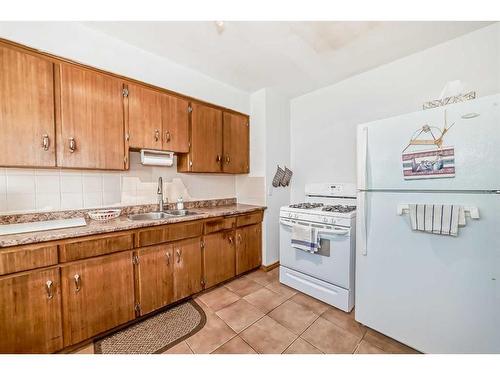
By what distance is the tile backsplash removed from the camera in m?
1.59

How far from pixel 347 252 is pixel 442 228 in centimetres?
75

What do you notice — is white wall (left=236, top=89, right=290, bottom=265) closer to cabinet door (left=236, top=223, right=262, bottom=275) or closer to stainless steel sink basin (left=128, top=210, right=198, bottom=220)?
cabinet door (left=236, top=223, right=262, bottom=275)

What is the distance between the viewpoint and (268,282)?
242 cm

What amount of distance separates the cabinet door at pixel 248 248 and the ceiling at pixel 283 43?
6.41 ft

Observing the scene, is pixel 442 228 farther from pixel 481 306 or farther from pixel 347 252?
pixel 347 252

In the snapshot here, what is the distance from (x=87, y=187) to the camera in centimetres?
190

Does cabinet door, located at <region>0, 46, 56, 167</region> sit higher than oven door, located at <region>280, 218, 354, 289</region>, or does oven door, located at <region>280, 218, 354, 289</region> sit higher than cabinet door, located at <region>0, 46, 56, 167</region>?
cabinet door, located at <region>0, 46, 56, 167</region>

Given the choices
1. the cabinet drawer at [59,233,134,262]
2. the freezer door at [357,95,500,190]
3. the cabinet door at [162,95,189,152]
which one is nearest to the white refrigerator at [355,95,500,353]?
the freezer door at [357,95,500,190]

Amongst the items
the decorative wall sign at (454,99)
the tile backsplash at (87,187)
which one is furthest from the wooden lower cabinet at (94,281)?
the decorative wall sign at (454,99)

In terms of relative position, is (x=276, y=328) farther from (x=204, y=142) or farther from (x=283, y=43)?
(x=283, y=43)

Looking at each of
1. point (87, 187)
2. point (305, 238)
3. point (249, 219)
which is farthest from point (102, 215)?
point (305, 238)

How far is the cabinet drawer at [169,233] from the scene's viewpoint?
5.48 ft

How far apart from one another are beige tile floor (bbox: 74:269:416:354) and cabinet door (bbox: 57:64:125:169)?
57.2 inches
